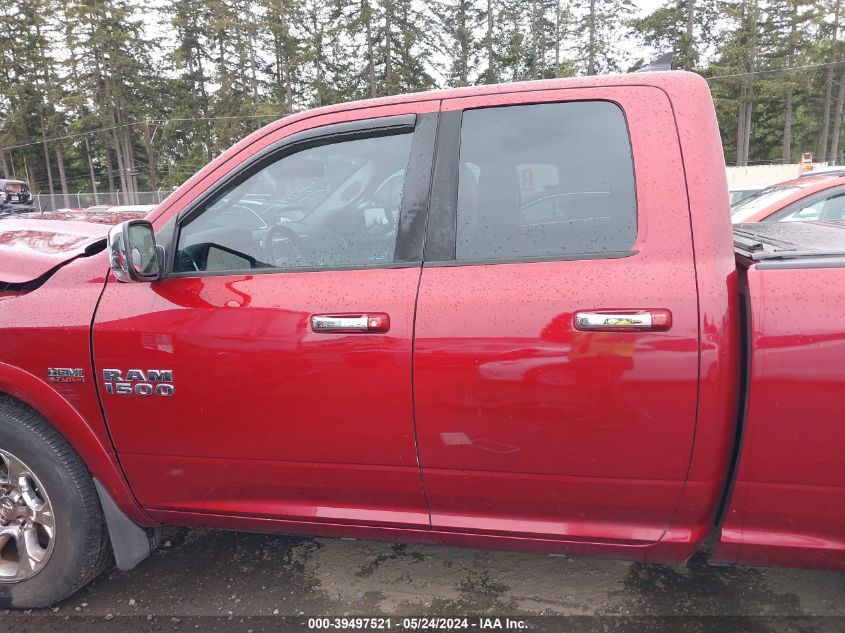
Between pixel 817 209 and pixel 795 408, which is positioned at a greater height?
pixel 817 209

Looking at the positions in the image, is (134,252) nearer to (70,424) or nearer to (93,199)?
(70,424)

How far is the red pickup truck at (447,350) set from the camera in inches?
66.1

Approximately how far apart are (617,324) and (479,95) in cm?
91

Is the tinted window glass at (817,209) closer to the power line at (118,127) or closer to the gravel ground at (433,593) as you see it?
the gravel ground at (433,593)

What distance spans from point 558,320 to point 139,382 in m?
1.47

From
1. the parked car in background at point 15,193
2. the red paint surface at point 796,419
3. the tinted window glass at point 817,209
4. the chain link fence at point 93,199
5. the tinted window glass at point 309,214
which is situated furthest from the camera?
the chain link fence at point 93,199

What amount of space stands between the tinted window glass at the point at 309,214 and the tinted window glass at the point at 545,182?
10.2 inches

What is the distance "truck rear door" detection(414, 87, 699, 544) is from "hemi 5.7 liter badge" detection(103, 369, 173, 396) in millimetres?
905

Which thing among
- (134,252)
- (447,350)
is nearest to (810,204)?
(447,350)

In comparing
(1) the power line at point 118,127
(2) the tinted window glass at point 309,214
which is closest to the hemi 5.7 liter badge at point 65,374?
(2) the tinted window glass at point 309,214

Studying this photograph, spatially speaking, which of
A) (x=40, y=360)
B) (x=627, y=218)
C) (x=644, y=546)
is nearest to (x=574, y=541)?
(x=644, y=546)

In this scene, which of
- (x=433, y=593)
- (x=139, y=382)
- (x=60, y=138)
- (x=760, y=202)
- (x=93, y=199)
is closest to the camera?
(x=139, y=382)

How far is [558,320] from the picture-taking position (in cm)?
172

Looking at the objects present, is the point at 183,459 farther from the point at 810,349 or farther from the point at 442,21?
the point at 442,21
